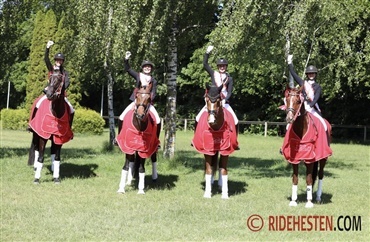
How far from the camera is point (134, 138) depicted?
1062cm

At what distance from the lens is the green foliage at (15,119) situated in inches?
1468

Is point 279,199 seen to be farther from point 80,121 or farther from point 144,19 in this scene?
point 80,121

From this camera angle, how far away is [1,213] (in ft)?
27.6

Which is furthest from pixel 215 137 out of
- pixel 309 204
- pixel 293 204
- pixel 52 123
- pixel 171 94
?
pixel 171 94

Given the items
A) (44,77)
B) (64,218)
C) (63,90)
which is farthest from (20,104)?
(64,218)

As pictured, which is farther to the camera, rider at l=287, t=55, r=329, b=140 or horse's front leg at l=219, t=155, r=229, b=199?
horse's front leg at l=219, t=155, r=229, b=199

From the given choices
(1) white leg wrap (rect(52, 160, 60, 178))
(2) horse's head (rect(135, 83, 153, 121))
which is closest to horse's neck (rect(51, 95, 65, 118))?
(1) white leg wrap (rect(52, 160, 60, 178))

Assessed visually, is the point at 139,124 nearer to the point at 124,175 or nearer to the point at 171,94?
the point at 124,175

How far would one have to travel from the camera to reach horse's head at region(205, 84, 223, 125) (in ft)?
31.1

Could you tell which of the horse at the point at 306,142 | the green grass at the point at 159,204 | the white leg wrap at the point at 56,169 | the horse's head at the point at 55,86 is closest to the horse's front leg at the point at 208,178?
the green grass at the point at 159,204

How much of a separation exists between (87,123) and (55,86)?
22701mm

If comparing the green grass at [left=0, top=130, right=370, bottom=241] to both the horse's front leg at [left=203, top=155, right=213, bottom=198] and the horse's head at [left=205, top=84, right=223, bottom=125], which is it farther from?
the horse's head at [left=205, top=84, right=223, bottom=125]

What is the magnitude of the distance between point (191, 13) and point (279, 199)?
6.88 meters

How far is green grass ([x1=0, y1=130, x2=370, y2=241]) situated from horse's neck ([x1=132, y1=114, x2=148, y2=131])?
1.38 metres
